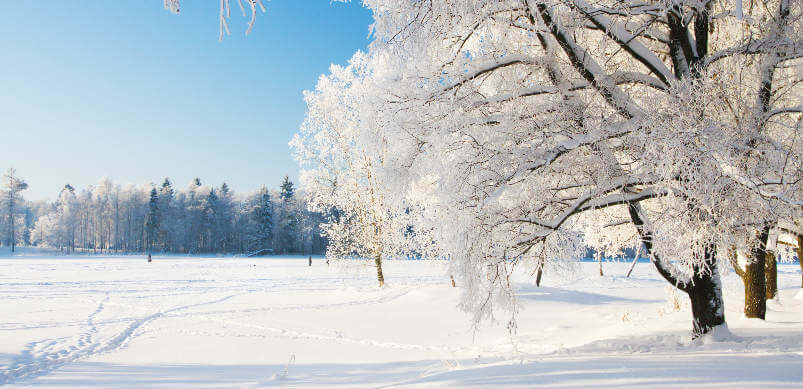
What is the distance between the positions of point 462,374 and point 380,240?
1356 cm

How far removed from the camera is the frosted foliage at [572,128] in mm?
4605

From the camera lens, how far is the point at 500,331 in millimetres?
10000

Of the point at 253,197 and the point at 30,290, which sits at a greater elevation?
the point at 253,197

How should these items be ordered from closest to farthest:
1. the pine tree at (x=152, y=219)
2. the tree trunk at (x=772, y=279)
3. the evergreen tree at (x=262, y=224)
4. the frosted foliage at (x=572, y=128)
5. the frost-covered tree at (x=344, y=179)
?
the frosted foliage at (x=572, y=128) < the tree trunk at (x=772, y=279) < the frost-covered tree at (x=344, y=179) < the evergreen tree at (x=262, y=224) < the pine tree at (x=152, y=219)

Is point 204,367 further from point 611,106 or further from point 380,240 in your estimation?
point 380,240

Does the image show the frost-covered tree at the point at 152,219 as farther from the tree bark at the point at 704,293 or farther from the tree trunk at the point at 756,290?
the tree trunk at the point at 756,290

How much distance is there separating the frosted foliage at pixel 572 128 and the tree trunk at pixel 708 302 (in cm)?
27

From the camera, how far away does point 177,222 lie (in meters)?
71.2

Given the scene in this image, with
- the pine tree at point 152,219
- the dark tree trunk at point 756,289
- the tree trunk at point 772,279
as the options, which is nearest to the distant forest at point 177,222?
the pine tree at point 152,219

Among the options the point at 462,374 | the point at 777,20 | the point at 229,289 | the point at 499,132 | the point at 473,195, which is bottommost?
the point at 229,289

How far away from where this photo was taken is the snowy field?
4.09m

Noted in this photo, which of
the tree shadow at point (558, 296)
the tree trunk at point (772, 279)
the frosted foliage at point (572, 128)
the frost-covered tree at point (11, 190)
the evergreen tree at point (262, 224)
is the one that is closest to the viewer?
the frosted foliage at point (572, 128)

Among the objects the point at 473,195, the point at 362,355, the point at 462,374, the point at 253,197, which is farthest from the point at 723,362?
the point at 253,197

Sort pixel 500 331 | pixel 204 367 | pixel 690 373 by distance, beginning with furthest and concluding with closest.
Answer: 1. pixel 500 331
2. pixel 204 367
3. pixel 690 373
